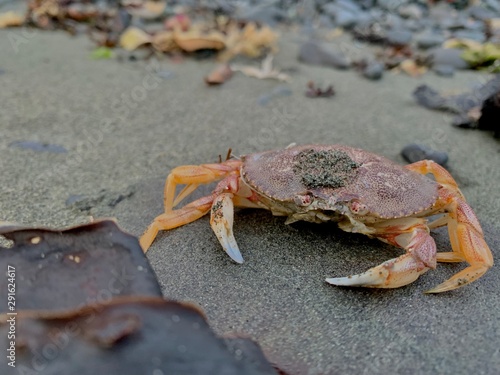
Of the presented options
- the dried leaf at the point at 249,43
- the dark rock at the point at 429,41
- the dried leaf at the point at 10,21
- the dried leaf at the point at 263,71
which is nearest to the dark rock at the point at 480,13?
the dark rock at the point at 429,41

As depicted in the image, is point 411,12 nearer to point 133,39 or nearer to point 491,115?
point 133,39

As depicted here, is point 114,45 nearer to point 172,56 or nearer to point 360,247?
point 172,56

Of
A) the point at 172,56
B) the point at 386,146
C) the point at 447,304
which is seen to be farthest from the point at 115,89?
the point at 447,304

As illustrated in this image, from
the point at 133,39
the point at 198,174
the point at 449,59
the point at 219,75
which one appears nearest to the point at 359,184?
the point at 198,174

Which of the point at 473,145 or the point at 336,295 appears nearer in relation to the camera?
the point at 336,295

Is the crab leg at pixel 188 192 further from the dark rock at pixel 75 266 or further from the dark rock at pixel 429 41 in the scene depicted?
the dark rock at pixel 429 41

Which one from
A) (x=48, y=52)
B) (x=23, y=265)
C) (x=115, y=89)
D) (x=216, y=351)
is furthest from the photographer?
(x=48, y=52)
